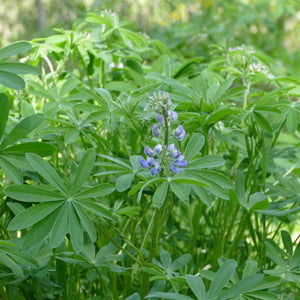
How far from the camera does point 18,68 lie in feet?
3.35

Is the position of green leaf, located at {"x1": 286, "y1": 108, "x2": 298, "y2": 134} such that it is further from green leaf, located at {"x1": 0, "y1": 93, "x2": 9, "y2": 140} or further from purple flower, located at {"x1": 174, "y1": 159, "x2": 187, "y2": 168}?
green leaf, located at {"x1": 0, "y1": 93, "x2": 9, "y2": 140}

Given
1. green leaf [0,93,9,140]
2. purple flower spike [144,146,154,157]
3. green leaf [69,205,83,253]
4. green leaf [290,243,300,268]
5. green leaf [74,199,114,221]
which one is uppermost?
green leaf [0,93,9,140]

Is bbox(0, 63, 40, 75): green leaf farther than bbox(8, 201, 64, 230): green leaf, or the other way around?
bbox(0, 63, 40, 75): green leaf

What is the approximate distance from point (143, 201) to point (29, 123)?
0.35 meters

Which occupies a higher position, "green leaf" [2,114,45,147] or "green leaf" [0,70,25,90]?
"green leaf" [0,70,25,90]

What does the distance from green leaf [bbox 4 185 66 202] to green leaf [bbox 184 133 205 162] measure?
28 centimetres

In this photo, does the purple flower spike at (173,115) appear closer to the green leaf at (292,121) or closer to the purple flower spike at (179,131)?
the purple flower spike at (179,131)

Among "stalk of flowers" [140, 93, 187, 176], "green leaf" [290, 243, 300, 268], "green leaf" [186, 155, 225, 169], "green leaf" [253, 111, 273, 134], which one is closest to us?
"stalk of flowers" [140, 93, 187, 176]

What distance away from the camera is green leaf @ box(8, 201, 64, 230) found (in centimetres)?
89

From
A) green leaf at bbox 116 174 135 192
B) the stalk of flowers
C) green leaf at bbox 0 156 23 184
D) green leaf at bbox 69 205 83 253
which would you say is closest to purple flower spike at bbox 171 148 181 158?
the stalk of flowers

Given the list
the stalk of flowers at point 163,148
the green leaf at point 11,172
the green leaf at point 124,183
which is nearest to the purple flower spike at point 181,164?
the stalk of flowers at point 163,148

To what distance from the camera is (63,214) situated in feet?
3.05

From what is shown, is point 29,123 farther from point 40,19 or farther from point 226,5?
point 40,19

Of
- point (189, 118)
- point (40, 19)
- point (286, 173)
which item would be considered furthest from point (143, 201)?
point (40, 19)
